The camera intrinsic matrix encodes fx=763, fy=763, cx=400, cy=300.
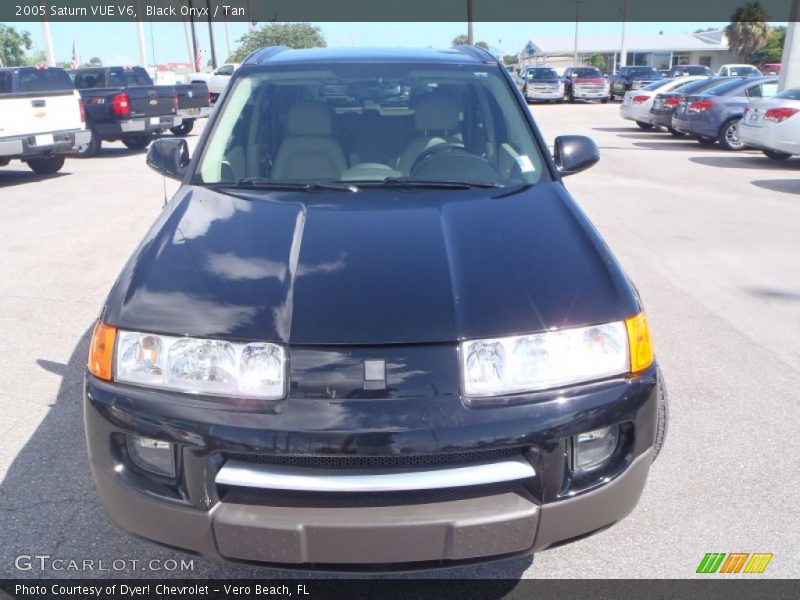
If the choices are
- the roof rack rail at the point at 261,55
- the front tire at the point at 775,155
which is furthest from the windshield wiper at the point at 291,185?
the front tire at the point at 775,155

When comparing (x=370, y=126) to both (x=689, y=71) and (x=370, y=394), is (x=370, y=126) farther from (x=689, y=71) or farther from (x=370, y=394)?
(x=689, y=71)

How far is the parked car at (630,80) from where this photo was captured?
34.0 meters

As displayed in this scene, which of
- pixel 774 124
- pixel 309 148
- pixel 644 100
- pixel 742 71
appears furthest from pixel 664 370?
pixel 742 71

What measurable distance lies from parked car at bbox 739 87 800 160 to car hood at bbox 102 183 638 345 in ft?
35.7

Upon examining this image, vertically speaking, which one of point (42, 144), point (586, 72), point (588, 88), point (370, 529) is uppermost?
point (370, 529)

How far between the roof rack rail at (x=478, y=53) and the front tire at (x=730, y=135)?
41.6ft

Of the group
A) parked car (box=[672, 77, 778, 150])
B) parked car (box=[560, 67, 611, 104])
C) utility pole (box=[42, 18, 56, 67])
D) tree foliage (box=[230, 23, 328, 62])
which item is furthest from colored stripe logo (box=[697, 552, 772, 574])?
tree foliage (box=[230, 23, 328, 62])

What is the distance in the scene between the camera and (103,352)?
2.39 metres

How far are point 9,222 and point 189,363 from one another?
7796 mm

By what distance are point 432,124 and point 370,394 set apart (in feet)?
6.88

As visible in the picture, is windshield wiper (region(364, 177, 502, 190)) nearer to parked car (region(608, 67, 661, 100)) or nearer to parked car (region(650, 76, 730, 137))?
parked car (region(650, 76, 730, 137))

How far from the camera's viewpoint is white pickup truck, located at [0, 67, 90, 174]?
1138 cm

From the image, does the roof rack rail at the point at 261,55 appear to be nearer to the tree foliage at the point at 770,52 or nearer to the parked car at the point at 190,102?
the parked car at the point at 190,102

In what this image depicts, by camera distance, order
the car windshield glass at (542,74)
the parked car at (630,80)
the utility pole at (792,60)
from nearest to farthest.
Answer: the utility pole at (792,60) < the car windshield glass at (542,74) < the parked car at (630,80)
